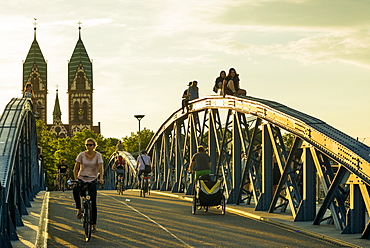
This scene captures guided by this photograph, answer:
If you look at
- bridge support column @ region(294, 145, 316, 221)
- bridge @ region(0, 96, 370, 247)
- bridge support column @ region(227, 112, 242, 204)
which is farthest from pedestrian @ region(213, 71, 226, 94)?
bridge support column @ region(294, 145, 316, 221)

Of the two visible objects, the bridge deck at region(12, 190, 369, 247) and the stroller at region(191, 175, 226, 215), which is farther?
the stroller at region(191, 175, 226, 215)

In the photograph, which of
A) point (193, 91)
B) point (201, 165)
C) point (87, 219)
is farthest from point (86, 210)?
point (193, 91)

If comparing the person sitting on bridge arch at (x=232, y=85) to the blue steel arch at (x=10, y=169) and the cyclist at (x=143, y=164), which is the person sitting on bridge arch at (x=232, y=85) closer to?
the blue steel arch at (x=10, y=169)

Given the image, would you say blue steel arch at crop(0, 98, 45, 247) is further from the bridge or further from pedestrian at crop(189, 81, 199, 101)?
pedestrian at crop(189, 81, 199, 101)

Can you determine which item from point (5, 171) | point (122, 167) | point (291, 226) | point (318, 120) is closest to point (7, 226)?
point (5, 171)

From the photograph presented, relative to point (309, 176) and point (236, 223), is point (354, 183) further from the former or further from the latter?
point (236, 223)

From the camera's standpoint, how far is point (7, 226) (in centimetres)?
1214

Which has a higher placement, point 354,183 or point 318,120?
point 318,120

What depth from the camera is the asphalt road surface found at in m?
11.9

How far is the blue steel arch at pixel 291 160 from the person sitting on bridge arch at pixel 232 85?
31 centimetres

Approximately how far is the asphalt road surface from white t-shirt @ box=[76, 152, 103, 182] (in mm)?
943

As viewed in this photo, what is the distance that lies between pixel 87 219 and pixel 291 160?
5.14 m

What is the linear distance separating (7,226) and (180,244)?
2747 mm

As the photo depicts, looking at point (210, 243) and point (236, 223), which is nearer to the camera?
point (210, 243)
